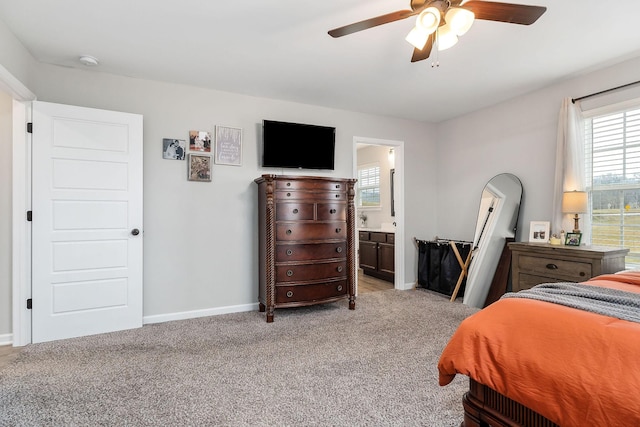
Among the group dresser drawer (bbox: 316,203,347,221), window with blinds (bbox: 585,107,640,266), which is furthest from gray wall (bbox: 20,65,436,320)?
window with blinds (bbox: 585,107,640,266)

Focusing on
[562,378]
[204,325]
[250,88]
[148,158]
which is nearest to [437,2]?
[562,378]

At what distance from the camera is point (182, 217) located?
3512 millimetres

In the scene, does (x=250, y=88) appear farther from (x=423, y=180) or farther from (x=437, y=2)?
(x=423, y=180)

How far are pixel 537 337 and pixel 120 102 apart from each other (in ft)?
12.3

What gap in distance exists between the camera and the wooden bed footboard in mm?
1234

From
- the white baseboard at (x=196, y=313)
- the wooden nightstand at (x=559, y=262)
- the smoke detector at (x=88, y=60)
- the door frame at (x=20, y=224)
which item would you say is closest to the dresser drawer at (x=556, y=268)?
the wooden nightstand at (x=559, y=262)

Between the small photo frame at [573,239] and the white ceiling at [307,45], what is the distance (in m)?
1.55

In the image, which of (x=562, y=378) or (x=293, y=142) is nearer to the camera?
(x=562, y=378)

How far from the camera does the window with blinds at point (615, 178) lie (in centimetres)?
297

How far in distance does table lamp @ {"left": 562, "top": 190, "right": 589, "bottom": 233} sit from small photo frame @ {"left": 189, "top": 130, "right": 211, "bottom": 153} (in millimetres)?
3566

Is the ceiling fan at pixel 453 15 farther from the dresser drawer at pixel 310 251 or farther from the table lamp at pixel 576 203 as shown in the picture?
the dresser drawer at pixel 310 251

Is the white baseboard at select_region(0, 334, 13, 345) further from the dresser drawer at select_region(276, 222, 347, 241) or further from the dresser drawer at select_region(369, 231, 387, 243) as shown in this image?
the dresser drawer at select_region(369, 231, 387, 243)

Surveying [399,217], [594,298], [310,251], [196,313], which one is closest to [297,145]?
[310,251]

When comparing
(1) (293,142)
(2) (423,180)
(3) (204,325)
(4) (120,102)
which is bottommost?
(3) (204,325)
